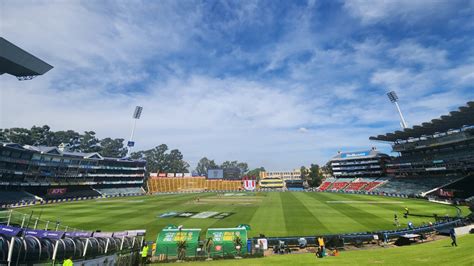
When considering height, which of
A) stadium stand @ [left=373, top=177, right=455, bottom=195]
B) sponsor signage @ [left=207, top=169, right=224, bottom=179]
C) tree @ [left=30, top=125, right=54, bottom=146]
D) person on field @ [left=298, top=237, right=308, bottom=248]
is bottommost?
person on field @ [left=298, top=237, right=308, bottom=248]

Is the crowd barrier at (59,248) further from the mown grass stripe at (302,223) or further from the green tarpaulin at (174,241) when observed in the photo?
the mown grass stripe at (302,223)

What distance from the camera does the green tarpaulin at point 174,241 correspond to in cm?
2433

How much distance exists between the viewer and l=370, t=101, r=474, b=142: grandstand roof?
2660 inches

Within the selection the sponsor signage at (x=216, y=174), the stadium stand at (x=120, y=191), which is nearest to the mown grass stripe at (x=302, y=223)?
the sponsor signage at (x=216, y=174)

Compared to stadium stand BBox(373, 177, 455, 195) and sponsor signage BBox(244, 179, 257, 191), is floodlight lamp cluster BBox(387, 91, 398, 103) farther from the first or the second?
sponsor signage BBox(244, 179, 257, 191)

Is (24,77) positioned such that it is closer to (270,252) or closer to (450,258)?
(270,252)

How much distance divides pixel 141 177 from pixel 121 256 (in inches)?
5121

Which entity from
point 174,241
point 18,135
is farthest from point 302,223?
point 18,135

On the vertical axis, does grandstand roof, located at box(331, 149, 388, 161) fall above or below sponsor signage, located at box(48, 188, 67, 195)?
above

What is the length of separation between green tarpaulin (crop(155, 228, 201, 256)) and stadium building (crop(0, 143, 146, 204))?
77424 millimetres

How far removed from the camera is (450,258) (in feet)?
64.5

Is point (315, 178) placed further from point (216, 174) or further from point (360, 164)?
point (216, 174)

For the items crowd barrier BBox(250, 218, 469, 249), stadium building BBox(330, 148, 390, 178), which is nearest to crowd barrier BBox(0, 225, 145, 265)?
crowd barrier BBox(250, 218, 469, 249)

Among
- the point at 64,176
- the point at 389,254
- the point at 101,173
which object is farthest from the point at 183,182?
the point at 389,254
